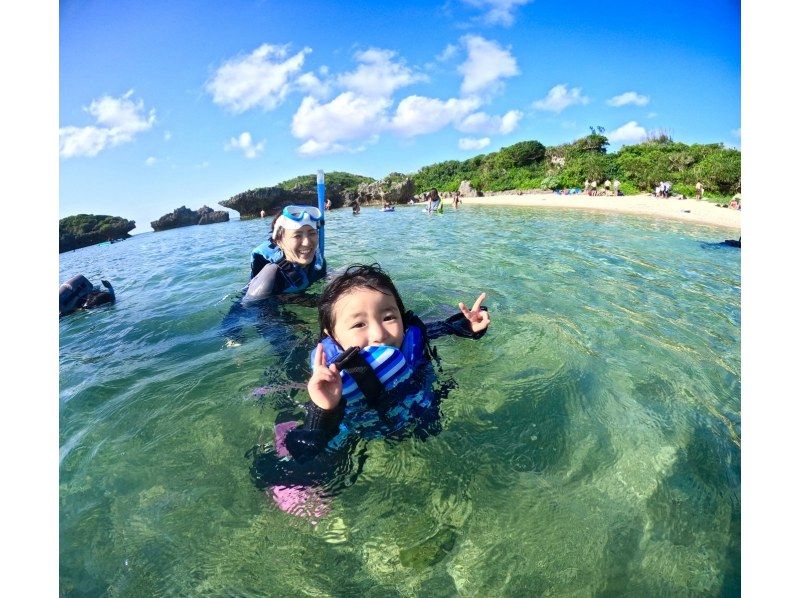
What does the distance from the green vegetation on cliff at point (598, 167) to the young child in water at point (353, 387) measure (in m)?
31.0

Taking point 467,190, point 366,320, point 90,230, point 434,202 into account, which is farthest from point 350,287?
point 90,230

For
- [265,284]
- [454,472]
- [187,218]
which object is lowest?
[454,472]

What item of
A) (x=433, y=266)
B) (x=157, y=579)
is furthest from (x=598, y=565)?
(x=433, y=266)

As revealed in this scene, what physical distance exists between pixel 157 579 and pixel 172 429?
1121mm

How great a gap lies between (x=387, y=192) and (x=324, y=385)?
54.9 m

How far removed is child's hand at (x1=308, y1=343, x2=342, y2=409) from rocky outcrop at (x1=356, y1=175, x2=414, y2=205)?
5247 cm

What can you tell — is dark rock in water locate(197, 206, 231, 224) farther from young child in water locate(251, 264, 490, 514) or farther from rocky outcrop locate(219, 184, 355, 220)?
young child in water locate(251, 264, 490, 514)

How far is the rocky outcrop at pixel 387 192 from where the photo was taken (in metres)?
54.5

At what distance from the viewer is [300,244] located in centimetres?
457

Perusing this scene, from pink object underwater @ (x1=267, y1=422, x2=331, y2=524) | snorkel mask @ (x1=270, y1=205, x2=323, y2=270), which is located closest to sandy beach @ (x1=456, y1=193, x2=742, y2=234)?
snorkel mask @ (x1=270, y1=205, x2=323, y2=270)

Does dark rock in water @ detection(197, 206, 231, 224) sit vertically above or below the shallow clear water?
above

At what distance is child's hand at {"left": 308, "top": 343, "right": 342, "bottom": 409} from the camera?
1.80 m

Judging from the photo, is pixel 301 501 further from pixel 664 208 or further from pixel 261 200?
pixel 261 200

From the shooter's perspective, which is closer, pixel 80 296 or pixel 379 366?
pixel 379 366
